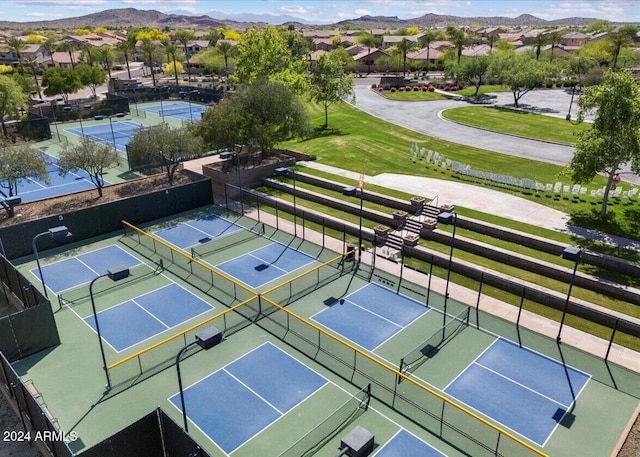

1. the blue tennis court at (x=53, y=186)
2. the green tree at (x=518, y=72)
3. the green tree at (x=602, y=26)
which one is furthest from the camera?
the green tree at (x=602, y=26)

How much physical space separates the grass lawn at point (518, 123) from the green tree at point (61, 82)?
55754mm

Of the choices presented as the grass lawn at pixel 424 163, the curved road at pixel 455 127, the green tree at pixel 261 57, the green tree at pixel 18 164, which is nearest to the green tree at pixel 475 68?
the curved road at pixel 455 127

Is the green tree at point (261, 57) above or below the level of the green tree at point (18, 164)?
above

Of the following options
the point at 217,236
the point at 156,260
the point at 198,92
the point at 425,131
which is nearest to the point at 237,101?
the point at 217,236

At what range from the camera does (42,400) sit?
16.8 m

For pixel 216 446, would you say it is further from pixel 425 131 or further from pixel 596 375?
pixel 425 131

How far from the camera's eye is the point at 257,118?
128 ft

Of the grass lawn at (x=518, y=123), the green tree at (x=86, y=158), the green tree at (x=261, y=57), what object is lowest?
the grass lawn at (x=518, y=123)

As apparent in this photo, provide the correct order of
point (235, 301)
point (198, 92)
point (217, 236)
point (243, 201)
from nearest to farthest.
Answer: point (235, 301), point (217, 236), point (243, 201), point (198, 92)

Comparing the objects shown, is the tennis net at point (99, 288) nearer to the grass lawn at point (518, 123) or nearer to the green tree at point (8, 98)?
the green tree at point (8, 98)

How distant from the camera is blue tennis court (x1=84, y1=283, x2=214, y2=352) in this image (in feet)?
67.6

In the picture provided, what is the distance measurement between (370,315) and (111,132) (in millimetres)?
46909

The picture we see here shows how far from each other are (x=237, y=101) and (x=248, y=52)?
16.1m

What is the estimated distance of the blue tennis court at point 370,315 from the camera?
813 inches
